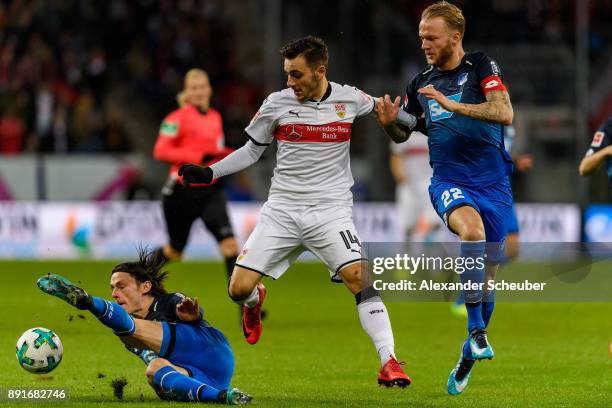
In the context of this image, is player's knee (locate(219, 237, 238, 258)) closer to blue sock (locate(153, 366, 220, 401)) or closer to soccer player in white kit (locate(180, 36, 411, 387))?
soccer player in white kit (locate(180, 36, 411, 387))

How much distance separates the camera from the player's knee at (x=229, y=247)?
38.8 ft

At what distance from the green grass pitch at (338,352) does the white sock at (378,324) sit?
316mm

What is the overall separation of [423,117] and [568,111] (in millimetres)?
12519

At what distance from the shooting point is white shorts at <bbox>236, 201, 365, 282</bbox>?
771 cm

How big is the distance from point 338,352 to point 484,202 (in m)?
2.60

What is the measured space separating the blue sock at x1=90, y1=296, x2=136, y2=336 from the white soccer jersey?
143 centimetres

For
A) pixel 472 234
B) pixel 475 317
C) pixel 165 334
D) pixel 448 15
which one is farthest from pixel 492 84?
pixel 165 334

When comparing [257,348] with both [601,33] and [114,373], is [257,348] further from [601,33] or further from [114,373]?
[601,33]

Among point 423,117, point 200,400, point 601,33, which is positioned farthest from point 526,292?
point 601,33

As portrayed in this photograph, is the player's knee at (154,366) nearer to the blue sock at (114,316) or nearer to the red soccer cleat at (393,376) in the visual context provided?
the blue sock at (114,316)

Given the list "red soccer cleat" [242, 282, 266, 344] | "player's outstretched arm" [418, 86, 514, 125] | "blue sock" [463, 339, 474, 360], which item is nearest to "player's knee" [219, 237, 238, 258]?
"red soccer cleat" [242, 282, 266, 344]

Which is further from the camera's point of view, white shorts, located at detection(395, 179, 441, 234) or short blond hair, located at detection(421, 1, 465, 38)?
white shorts, located at detection(395, 179, 441, 234)

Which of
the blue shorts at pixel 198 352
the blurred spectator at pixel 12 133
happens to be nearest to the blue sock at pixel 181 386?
the blue shorts at pixel 198 352

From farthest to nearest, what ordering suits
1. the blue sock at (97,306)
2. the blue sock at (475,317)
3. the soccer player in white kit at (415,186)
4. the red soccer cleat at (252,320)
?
the soccer player in white kit at (415,186)
the red soccer cleat at (252,320)
the blue sock at (475,317)
the blue sock at (97,306)
